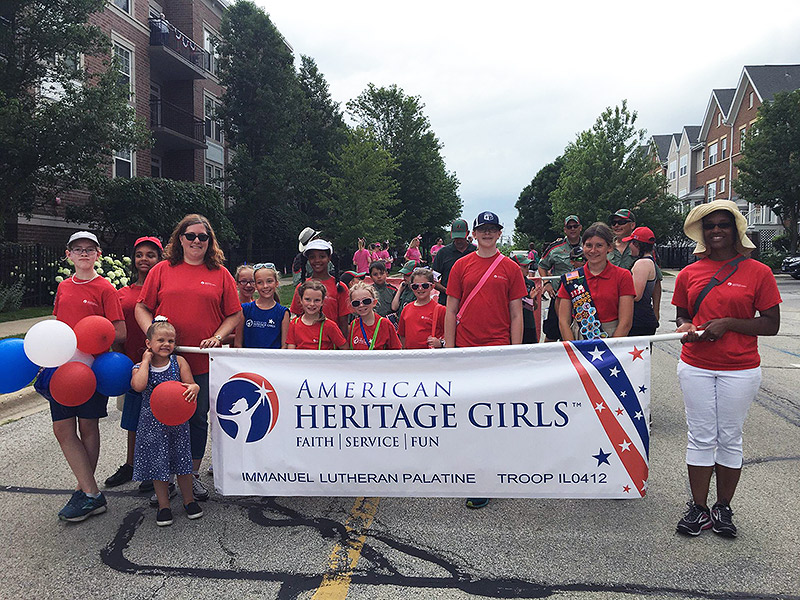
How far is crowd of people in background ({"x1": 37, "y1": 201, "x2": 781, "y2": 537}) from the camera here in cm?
357

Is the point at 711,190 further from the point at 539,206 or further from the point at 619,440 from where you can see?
the point at 619,440

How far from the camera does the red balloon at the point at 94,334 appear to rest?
382 cm

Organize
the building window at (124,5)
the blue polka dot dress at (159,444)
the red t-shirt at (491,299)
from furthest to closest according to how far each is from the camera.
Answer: the building window at (124,5) → the red t-shirt at (491,299) → the blue polka dot dress at (159,444)

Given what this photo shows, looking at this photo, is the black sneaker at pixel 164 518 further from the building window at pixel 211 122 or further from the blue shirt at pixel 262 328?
the building window at pixel 211 122

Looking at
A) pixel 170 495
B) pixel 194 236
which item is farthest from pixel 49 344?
pixel 170 495

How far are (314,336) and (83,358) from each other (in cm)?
156

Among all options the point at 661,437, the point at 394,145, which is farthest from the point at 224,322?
the point at 394,145

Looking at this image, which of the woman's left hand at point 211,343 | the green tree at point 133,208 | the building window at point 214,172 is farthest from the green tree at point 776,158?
the woman's left hand at point 211,343

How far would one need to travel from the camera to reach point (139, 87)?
23969 millimetres

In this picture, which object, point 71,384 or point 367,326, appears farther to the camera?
point 367,326

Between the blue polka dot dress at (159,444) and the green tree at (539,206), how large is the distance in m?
61.9

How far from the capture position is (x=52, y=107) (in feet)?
45.1

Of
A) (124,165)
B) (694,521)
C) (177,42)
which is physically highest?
(177,42)

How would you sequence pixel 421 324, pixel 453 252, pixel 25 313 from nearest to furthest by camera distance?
pixel 421 324, pixel 453 252, pixel 25 313
